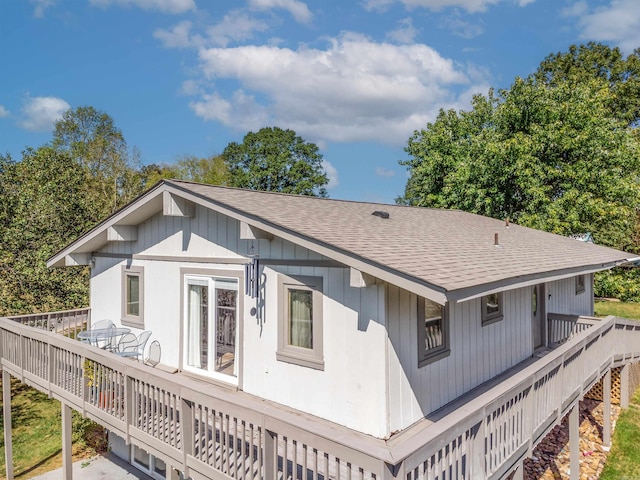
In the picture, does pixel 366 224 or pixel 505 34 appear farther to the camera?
pixel 505 34

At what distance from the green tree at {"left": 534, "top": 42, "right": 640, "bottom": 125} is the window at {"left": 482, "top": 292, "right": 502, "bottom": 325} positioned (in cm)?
2335

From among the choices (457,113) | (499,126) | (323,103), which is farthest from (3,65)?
(499,126)

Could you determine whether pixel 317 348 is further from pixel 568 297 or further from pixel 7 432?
pixel 568 297

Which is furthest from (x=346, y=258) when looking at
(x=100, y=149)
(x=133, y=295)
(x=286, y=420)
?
(x=100, y=149)

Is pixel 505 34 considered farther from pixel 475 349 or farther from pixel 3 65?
pixel 3 65

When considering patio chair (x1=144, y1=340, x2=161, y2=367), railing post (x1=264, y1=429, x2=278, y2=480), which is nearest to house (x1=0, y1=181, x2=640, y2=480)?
railing post (x1=264, y1=429, x2=278, y2=480)

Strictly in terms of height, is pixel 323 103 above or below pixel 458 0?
above

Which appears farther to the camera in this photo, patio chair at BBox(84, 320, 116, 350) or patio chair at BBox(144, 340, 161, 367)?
patio chair at BBox(84, 320, 116, 350)

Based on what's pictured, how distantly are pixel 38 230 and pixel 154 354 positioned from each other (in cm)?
1007

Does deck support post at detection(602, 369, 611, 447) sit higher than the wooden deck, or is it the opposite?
the wooden deck

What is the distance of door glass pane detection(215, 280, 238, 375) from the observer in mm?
7461

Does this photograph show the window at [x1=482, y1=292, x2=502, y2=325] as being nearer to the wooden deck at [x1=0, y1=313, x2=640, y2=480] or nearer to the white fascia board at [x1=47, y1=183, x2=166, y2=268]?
the wooden deck at [x1=0, y1=313, x2=640, y2=480]

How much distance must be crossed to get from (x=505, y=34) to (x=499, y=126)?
9281 millimetres

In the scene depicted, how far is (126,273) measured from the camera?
888cm
